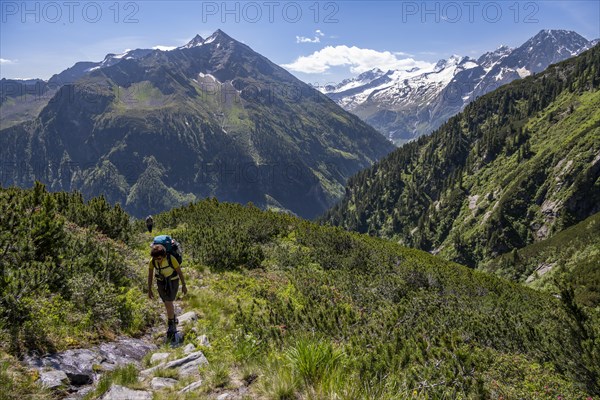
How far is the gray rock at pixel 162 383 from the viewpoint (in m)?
5.94

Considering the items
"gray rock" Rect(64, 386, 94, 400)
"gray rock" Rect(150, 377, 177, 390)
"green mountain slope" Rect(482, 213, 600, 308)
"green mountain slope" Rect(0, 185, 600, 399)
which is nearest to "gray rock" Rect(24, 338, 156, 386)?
"gray rock" Rect(64, 386, 94, 400)

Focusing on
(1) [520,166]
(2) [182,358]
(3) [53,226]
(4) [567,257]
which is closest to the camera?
(2) [182,358]

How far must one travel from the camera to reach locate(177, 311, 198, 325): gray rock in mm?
9989

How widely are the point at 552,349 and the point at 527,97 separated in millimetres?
206429

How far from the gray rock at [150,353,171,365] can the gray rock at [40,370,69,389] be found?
1.61 meters

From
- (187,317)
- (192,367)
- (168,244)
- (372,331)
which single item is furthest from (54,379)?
(372,331)

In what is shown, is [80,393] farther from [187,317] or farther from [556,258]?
[556,258]

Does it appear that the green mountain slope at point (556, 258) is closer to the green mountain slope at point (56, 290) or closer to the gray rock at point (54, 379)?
the green mountain slope at point (56, 290)

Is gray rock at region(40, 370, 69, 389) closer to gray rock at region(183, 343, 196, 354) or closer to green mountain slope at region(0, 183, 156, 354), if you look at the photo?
green mountain slope at region(0, 183, 156, 354)

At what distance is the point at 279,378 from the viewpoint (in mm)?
5332

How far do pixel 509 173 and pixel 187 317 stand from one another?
150547 mm

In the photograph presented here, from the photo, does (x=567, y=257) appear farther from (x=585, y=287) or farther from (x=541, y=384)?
(x=541, y=384)

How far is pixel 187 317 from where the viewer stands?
10258 millimetres

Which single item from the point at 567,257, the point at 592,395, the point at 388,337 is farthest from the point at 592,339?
the point at 567,257
